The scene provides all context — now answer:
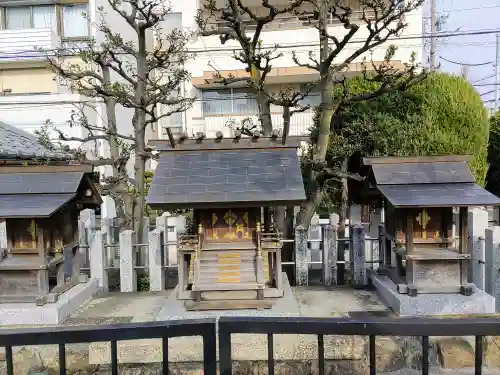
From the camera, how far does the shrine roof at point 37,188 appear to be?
6984 millimetres

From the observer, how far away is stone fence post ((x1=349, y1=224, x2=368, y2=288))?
9.02 metres

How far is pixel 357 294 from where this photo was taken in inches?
326

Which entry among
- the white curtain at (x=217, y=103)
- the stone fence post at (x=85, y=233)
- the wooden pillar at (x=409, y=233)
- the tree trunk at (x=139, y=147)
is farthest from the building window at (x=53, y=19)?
the wooden pillar at (x=409, y=233)

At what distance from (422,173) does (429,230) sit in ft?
3.41

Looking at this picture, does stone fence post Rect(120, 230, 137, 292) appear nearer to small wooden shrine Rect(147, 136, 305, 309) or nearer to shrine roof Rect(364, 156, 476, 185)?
small wooden shrine Rect(147, 136, 305, 309)

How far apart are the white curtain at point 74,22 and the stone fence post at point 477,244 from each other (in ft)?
58.5

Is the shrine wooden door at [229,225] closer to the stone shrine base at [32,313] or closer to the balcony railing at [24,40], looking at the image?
the stone shrine base at [32,313]

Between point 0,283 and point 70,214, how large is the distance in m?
1.69

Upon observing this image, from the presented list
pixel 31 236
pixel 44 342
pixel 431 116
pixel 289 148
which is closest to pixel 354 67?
pixel 431 116

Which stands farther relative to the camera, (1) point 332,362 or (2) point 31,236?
(2) point 31,236

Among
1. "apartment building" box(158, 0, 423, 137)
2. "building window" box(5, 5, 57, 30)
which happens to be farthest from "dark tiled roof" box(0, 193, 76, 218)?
"building window" box(5, 5, 57, 30)

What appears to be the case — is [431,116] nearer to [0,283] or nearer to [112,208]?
[0,283]

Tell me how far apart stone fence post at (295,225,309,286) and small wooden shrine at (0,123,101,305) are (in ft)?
14.2

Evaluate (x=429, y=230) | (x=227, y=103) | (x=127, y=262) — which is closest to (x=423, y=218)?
(x=429, y=230)
